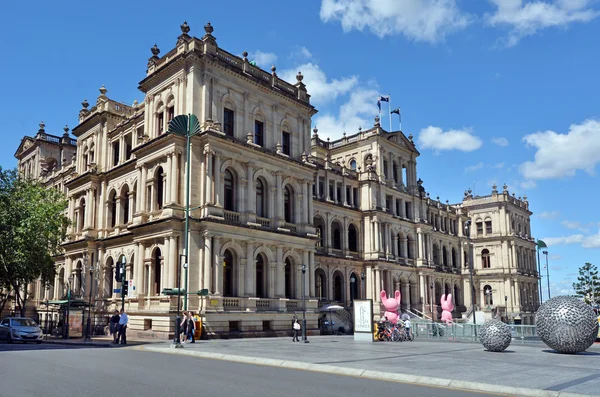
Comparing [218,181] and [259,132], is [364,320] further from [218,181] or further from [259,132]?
[259,132]

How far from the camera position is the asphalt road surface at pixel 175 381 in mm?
11203

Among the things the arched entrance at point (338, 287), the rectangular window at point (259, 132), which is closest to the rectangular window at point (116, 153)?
the rectangular window at point (259, 132)

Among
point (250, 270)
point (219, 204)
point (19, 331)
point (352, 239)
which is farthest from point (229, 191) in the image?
point (352, 239)

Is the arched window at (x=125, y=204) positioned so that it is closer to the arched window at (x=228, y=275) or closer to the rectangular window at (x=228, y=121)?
the rectangular window at (x=228, y=121)

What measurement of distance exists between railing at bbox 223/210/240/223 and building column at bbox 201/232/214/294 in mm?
2197

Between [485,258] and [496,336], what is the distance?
65.8 meters

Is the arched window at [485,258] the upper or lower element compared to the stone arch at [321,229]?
lower

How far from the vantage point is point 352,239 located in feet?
189

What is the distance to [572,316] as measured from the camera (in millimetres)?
20281

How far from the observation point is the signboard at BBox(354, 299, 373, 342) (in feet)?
103

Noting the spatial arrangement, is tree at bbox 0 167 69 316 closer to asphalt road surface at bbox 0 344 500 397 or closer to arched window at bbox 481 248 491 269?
asphalt road surface at bbox 0 344 500 397

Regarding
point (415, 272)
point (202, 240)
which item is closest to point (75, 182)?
point (202, 240)

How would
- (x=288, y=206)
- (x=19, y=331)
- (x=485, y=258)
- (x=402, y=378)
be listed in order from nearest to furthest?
(x=402, y=378) < (x=19, y=331) < (x=288, y=206) < (x=485, y=258)

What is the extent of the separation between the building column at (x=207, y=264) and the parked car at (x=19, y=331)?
9.65 metres
